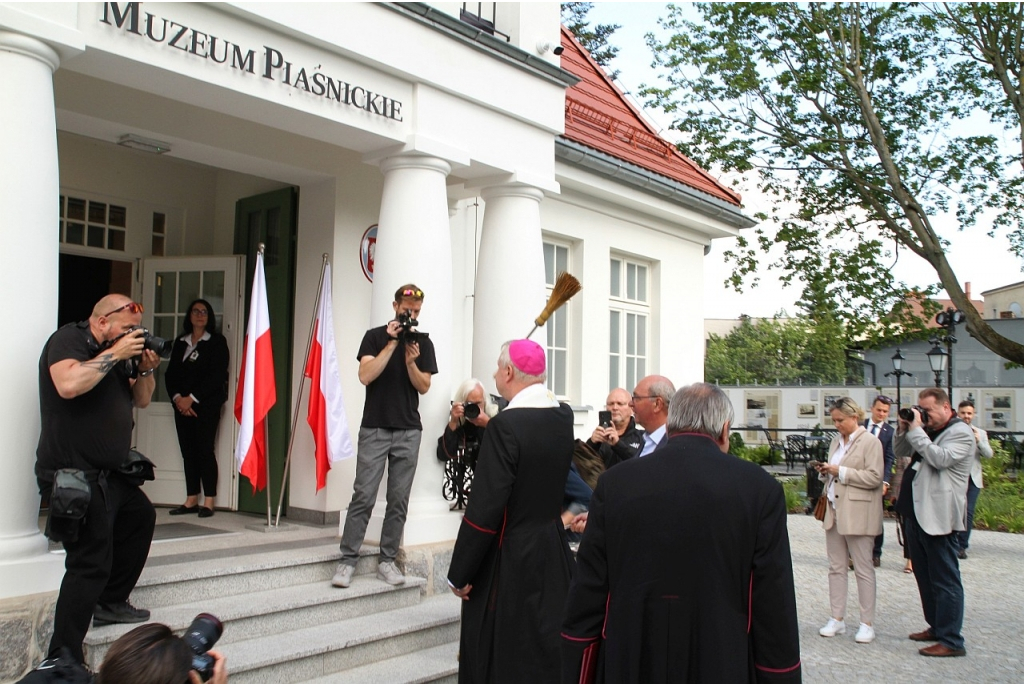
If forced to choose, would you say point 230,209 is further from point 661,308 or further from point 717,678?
point 717,678

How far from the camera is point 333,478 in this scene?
797cm

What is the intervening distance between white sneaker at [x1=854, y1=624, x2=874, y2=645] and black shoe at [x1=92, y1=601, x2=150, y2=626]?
510 centimetres

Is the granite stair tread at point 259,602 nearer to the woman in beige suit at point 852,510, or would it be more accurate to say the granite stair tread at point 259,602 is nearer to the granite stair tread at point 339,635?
the granite stair tread at point 339,635

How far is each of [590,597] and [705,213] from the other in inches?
407

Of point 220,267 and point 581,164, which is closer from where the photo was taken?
point 220,267

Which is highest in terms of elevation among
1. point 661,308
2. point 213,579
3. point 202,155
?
point 202,155

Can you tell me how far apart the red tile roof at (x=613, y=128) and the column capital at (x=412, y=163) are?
2972 mm

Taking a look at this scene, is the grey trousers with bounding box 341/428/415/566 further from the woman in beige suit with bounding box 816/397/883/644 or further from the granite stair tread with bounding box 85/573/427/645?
the woman in beige suit with bounding box 816/397/883/644

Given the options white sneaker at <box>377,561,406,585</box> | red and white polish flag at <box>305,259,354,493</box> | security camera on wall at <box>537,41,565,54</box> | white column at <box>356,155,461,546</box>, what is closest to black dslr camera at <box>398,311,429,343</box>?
white column at <box>356,155,461,546</box>

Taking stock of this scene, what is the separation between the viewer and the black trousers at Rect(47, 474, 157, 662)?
14.5 ft

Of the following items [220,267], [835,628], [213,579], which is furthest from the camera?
[220,267]

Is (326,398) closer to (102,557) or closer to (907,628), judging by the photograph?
(102,557)

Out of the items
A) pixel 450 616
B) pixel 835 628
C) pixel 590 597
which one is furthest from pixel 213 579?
pixel 835 628

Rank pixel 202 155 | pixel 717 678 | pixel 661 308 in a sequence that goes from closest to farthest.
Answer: pixel 717 678
pixel 202 155
pixel 661 308
